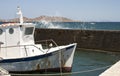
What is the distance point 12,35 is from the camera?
14.5 metres

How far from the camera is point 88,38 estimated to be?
23438mm

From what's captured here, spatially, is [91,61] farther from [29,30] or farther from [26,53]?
[26,53]

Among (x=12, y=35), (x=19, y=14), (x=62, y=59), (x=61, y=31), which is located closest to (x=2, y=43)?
(x=12, y=35)

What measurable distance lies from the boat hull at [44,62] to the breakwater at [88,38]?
781 centimetres

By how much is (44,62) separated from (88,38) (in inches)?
Answer: 390

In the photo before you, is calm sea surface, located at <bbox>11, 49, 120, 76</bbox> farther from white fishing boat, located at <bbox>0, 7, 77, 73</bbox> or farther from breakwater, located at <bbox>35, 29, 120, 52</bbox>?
white fishing boat, located at <bbox>0, 7, 77, 73</bbox>

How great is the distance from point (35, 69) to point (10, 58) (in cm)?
132

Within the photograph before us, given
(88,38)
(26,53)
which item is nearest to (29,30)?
(26,53)

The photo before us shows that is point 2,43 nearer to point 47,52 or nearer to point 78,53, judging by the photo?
point 47,52

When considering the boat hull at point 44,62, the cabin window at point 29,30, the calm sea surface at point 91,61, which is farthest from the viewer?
the calm sea surface at point 91,61

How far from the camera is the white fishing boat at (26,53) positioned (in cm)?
1383

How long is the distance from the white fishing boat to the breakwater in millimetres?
7941

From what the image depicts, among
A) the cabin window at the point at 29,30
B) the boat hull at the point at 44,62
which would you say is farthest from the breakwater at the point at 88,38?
the cabin window at the point at 29,30

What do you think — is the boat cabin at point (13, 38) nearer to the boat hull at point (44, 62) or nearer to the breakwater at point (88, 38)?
the boat hull at point (44, 62)
